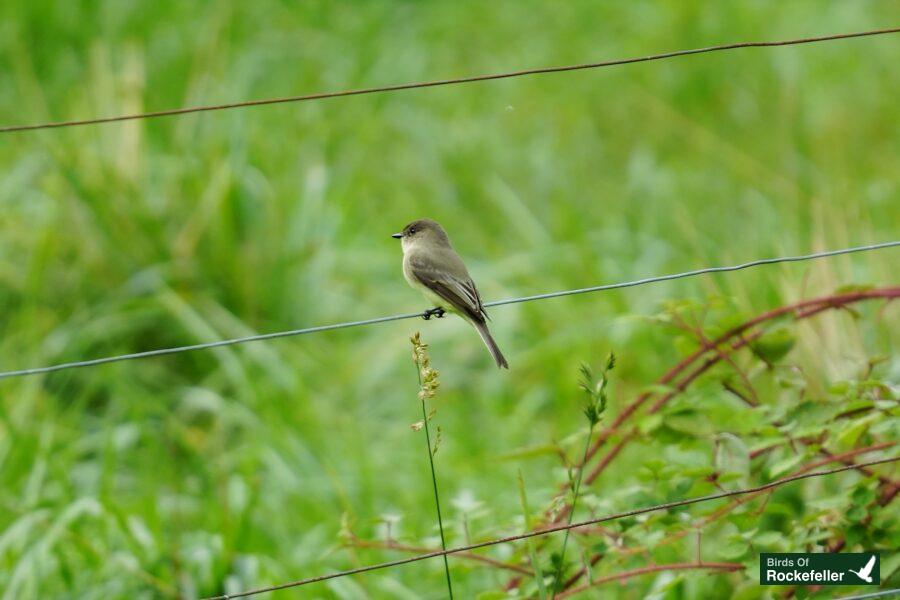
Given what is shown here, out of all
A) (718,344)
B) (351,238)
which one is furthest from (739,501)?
(351,238)

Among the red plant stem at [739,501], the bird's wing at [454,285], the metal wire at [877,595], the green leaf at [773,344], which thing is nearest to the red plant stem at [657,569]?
the red plant stem at [739,501]

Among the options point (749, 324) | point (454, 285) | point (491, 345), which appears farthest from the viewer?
point (454, 285)

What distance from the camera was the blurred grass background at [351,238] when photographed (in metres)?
4.68

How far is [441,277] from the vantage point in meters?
4.24

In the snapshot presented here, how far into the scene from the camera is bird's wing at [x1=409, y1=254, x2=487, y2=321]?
13.6 ft

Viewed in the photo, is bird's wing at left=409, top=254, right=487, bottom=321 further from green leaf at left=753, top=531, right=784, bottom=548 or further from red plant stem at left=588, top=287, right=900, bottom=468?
green leaf at left=753, top=531, right=784, bottom=548

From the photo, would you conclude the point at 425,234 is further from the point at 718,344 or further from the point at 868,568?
the point at 868,568

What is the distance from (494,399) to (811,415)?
2.83 metres

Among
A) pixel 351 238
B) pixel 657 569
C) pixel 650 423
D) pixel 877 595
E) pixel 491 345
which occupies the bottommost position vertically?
pixel 877 595

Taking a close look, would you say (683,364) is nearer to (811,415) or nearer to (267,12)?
(811,415)

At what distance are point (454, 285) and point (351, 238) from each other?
2.88m

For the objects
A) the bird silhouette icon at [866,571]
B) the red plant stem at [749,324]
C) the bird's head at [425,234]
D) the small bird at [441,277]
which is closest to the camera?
the bird silhouette icon at [866,571]

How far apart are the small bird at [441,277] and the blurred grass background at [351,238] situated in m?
0.61

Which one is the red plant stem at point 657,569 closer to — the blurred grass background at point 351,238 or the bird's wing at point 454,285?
the blurred grass background at point 351,238
